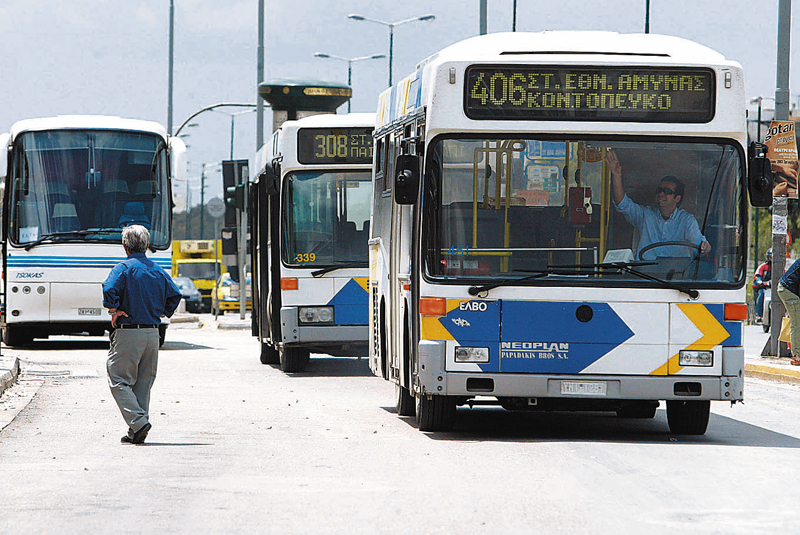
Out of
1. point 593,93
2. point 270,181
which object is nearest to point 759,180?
point 593,93

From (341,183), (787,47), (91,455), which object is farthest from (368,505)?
(787,47)

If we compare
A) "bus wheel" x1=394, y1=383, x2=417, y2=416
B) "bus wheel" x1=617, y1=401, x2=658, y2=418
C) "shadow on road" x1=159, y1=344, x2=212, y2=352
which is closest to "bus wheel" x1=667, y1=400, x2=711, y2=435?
"bus wheel" x1=617, y1=401, x2=658, y2=418

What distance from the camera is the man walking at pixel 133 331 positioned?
37.7 ft

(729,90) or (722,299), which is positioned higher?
(729,90)

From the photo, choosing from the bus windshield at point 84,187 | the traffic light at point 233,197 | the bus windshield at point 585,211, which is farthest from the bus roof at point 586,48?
the traffic light at point 233,197

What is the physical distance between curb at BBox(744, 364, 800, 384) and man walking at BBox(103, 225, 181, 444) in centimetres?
1005

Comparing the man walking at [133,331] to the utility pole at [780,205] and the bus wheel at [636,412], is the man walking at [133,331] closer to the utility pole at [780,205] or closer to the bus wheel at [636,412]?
the bus wheel at [636,412]

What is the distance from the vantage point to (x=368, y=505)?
327 inches

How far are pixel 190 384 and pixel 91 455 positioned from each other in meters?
7.14

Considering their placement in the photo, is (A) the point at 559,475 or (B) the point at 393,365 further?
(B) the point at 393,365

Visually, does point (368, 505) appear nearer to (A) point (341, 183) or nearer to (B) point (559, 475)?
(B) point (559, 475)

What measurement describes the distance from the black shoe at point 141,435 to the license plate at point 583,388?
3.21 m

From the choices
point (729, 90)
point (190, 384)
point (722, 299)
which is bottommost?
point (190, 384)

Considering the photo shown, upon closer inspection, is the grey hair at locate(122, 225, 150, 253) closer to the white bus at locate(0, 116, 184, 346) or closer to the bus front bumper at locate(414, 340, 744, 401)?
the bus front bumper at locate(414, 340, 744, 401)
